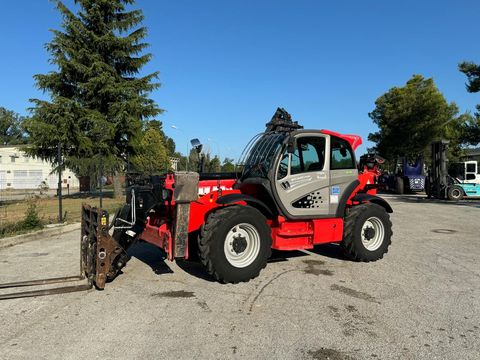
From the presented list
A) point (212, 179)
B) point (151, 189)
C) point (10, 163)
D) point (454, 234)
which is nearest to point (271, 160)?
point (212, 179)

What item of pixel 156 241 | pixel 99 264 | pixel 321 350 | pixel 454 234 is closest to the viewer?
pixel 321 350

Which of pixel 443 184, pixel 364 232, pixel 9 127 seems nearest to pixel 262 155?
pixel 364 232

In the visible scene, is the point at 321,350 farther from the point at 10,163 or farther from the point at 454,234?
the point at 10,163

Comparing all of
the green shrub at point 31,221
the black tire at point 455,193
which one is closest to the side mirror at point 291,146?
the green shrub at point 31,221

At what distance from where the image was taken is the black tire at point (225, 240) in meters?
6.09

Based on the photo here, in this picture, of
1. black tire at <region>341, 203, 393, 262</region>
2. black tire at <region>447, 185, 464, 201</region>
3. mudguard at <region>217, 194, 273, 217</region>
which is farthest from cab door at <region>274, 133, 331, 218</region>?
black tire at <region>447, 185, 464, 201</region>

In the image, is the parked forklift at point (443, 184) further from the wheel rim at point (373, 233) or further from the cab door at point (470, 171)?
the wheel rim at point (373, 233)

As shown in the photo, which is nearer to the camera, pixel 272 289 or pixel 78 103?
pixel 272 289

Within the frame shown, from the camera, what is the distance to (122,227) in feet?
22.1

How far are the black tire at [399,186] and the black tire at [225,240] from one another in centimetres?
2653

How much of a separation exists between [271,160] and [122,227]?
262 cm

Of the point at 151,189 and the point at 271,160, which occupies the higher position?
the point at 271,160

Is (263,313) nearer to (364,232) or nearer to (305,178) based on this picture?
(305,178)

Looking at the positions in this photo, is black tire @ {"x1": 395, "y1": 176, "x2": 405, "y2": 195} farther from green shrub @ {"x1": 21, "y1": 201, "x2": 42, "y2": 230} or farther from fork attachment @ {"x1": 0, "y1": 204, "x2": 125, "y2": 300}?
fork attachment @ {"x1": 0, "y1": 204, "x2": 125, "y2": 300}
